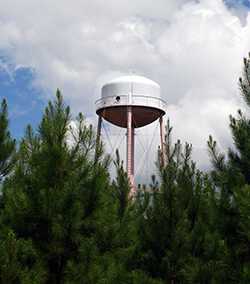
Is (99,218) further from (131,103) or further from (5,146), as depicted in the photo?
(131,103)

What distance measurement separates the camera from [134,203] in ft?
43.5

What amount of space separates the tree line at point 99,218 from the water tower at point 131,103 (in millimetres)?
12614

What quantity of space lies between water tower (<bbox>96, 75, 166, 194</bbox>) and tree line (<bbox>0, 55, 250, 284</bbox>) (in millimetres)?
12614

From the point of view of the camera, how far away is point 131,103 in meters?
23.5

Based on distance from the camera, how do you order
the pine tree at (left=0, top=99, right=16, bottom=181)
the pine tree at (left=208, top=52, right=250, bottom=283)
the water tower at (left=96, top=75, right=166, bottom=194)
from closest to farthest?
1. the pine tree at (left=208, top=52, right=250, bottom=283)
2. the pine tree at (left=0, top=99, right=16, bottom=181)
3. the water tower at (left=96, top=75, right=166, bottom=194)

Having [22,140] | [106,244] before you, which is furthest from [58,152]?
[106,244]

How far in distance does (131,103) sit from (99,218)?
48.4 feet

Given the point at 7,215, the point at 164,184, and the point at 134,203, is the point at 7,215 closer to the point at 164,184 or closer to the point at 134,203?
the point at 164,184

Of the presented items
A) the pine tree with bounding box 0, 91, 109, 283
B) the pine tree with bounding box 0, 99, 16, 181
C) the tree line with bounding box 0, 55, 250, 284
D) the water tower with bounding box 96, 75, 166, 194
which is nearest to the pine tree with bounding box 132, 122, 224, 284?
the tree line with bounding box 0, 55, 250, 284

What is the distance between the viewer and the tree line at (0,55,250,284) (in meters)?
8.09

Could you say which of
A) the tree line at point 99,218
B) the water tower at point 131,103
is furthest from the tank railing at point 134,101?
the tree line at point 99,218

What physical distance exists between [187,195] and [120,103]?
13.0 meters

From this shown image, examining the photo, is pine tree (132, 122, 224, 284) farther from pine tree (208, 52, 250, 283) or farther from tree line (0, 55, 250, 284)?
pine tree (208, 52, 250, 283)

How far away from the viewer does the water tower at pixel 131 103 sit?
23.6 metres
